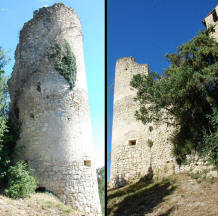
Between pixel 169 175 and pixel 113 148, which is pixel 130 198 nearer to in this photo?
pixel 169 175

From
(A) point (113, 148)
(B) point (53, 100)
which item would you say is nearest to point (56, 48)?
(B) point (53, 100)

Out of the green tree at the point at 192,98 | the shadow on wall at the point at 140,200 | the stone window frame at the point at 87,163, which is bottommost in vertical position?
the shadow on wall at the point at 140,200

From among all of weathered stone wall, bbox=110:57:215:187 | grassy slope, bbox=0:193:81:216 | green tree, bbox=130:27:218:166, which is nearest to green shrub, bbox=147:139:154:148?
weathered stone wall, bbox=110:57:215:187

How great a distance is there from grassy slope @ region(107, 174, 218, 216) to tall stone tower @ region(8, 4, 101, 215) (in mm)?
1364

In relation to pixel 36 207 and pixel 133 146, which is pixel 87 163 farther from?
pixel 133 146

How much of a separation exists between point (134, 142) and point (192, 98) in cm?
429

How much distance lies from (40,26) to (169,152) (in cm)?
739

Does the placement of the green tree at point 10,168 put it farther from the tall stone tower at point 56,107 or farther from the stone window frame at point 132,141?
the stone window frame at point 132,141

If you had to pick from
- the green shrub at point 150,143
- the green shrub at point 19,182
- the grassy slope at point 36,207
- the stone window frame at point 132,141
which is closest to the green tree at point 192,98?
the green shrub at point 150,143

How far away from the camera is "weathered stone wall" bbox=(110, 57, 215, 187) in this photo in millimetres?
10859

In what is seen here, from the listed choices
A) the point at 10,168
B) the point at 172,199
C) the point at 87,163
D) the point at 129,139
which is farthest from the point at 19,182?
the point at 129,139

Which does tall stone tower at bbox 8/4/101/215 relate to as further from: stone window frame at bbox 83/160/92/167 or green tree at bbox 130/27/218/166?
Result: green tree at bbox 130/27/218/166

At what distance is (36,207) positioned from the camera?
7.64 m

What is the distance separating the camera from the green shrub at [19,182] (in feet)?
27.2
